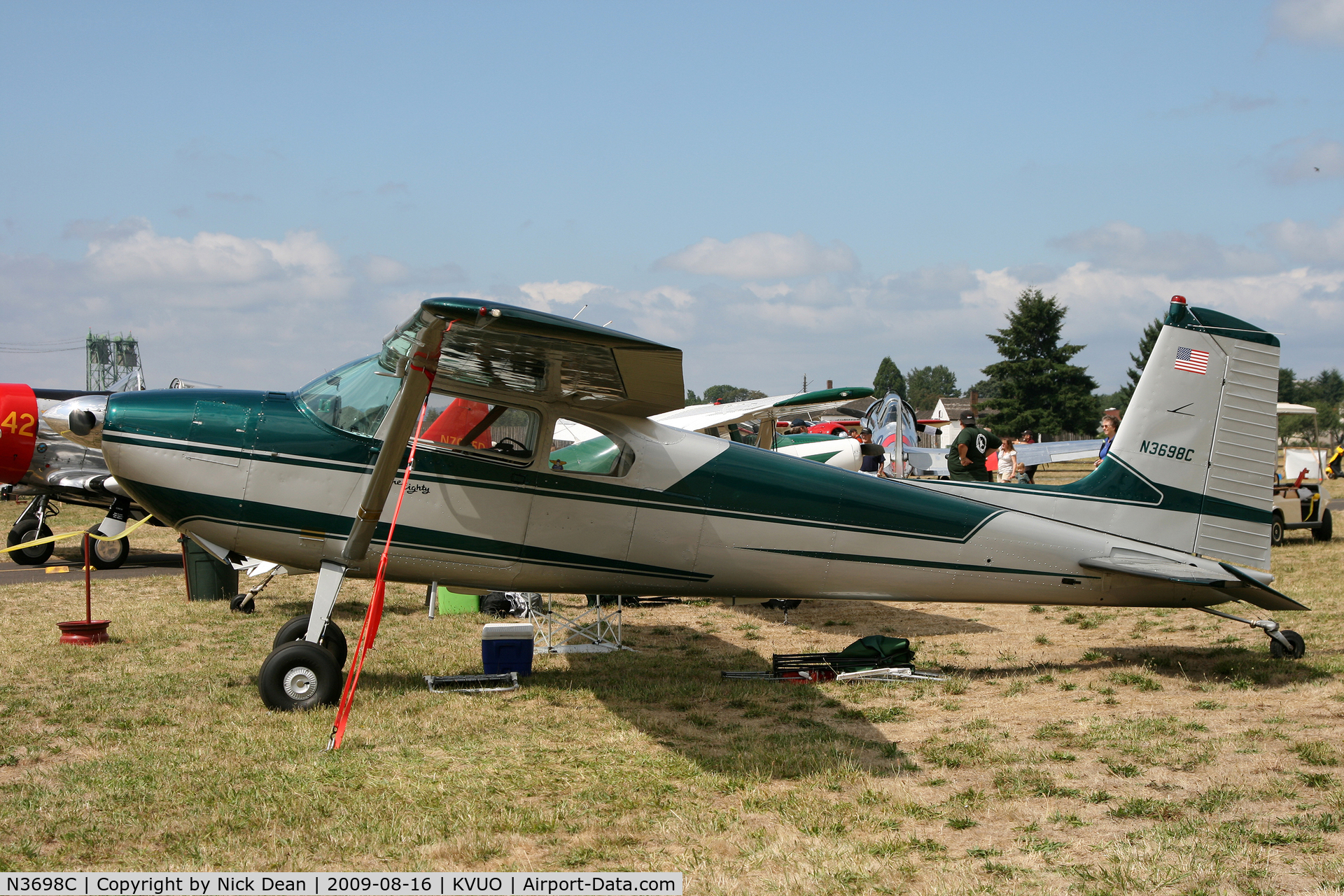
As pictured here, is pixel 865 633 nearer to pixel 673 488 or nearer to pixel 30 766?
pixel 673 488

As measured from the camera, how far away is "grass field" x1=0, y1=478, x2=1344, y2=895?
3906mm

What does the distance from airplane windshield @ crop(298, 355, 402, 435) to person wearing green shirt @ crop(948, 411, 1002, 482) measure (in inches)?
337

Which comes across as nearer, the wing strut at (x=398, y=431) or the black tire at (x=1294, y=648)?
the wing strut at (x=398, y=431)

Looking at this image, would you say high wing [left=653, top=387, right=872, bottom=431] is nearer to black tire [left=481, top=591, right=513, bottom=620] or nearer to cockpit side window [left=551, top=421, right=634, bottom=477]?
black tire [left=481, top=591, right=513, bottom=620]

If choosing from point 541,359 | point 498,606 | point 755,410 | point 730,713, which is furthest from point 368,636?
point 755,410

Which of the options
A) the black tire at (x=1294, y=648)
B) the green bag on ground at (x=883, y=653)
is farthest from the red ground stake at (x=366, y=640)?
the black tire at (x=1294, y=648)

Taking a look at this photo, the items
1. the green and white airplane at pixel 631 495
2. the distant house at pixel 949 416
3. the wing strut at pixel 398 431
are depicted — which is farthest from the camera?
the distant house at pixel 949 416

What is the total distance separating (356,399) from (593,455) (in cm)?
172

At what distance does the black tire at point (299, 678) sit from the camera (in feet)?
20.5

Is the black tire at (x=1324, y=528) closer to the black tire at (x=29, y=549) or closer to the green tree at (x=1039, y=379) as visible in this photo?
the black tire at (x=29, y=549)

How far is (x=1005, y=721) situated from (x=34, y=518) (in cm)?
1691

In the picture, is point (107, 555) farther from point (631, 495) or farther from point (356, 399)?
point (631, 495)

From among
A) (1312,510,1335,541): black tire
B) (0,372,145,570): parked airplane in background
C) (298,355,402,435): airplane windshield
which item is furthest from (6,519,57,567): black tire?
(1312,510,1335,541): black tire

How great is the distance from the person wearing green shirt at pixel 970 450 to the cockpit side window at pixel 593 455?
23.8 ft
